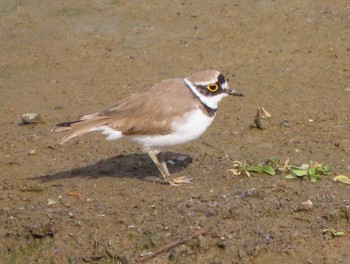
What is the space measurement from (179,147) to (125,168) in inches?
29.8

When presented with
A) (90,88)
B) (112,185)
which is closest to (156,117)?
(112,185)

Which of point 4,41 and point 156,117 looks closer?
point 156,117

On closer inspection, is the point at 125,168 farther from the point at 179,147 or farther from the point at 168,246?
the point at 168,246

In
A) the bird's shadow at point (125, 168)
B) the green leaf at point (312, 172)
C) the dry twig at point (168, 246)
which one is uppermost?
the green leaf at point (312, 172)

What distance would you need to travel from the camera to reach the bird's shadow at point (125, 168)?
28.7ft

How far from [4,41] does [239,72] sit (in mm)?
3705

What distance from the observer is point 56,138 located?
9.72 m

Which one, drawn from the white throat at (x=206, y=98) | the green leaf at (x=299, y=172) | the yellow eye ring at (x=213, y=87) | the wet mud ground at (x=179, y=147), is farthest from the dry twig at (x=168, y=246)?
the yellow eye ring at (x=213, y=87)

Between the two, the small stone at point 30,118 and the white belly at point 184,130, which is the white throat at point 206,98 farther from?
the small stone at point 30,118

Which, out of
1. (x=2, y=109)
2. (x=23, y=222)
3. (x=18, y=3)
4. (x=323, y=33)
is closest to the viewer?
(x=23, y=222)

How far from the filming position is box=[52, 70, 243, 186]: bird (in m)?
8.10

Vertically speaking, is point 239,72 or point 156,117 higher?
point 156,117

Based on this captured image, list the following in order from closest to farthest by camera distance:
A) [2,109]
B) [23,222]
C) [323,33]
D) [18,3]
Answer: [23,222] < [2,109] < [323,33] < [18,3]

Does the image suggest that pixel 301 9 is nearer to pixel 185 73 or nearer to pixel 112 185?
pixel 185 73
